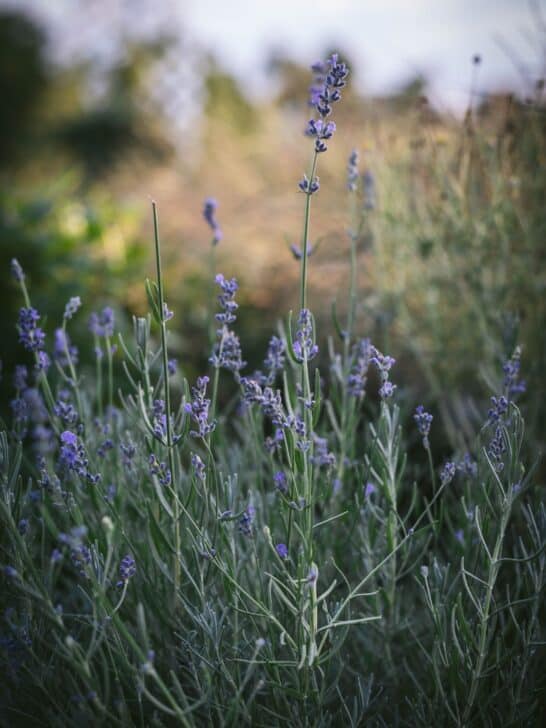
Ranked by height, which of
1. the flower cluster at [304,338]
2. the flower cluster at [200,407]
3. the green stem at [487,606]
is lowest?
the green stem at [487,606]

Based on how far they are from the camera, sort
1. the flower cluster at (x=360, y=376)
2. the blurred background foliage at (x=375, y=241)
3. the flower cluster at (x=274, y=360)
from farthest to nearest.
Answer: the blurred background foliage at (x=375, y=241)
the flower cluster at (x=360, y=376)
the flower cluster at (x=274, y=360)

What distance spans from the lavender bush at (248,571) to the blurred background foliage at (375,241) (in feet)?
1.38

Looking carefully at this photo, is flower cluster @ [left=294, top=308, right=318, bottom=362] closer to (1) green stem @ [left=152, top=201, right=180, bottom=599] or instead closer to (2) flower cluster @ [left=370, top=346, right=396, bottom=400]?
(2) flower cluster @ [left=370, top=346, right=396, bottom=400]

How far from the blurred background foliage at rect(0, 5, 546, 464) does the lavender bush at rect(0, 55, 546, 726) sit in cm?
42

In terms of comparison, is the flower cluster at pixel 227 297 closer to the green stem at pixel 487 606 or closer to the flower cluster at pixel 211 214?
the flower cluster at pixel 211 214

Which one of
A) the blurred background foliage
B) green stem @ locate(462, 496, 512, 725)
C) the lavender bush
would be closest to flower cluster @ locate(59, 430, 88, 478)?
the lavender bush

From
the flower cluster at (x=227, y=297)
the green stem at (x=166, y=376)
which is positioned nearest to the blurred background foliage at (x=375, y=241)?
the green stem at (x=166, y=376)

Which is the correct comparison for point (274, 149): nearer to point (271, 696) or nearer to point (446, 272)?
point (446, 272)

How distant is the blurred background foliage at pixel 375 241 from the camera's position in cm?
255

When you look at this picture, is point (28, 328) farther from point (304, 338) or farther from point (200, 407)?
point (304, 338)

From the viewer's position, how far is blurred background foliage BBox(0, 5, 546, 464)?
2.55 metres

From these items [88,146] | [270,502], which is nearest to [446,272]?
[270,502]

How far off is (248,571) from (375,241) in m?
1.80

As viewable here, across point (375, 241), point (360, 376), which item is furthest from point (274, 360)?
point (375, 241)
